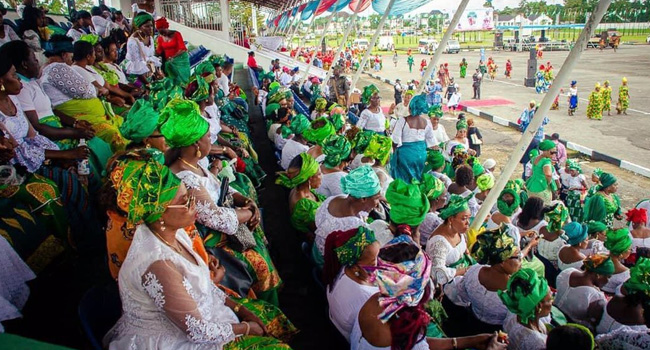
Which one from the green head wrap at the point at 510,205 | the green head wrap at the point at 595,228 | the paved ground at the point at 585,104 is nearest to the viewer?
the green head wrap at the point at 595,228

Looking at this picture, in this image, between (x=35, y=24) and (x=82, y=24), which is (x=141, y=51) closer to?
(x=35, y=24)

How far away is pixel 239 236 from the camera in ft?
10.3

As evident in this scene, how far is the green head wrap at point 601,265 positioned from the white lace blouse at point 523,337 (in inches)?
40.9

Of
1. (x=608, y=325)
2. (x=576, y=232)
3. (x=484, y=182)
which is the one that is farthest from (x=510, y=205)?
(x=608, y=325)

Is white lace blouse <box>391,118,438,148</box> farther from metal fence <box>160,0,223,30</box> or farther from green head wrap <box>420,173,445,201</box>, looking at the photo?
metal fence <box>160,0,223,30</box>

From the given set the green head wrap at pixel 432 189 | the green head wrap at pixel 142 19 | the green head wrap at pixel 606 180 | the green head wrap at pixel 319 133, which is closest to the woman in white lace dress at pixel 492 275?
the green head wrap at pixel 432 189

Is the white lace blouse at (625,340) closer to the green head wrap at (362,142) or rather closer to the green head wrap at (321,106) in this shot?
the green head wrap at (362,142)

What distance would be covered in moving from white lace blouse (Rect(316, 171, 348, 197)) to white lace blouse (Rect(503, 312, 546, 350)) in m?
2.31

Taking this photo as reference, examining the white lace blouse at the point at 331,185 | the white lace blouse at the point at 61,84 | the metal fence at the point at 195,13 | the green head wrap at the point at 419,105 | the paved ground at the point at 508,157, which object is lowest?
the paved ground at the point at 508,157

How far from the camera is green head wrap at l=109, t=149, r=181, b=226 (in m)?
2.04

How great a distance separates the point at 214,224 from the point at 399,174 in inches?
189

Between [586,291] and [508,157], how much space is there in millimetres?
9378

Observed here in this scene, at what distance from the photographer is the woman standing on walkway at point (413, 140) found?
687 centimetres

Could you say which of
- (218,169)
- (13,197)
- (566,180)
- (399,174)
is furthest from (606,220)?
(13,197)
